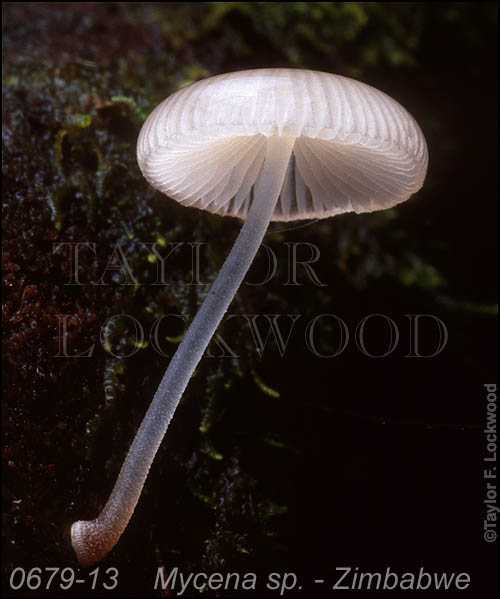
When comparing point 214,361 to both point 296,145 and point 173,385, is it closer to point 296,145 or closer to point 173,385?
point 173,385

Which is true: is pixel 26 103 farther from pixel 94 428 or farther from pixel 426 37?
pixel 426 37

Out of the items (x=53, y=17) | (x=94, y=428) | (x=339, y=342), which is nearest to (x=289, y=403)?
(x=339, y=342)

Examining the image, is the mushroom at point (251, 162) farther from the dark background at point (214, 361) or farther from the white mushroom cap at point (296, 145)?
the dark background at point (214, 361)

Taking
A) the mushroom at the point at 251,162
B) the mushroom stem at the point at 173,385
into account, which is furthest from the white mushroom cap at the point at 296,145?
the mushroom stem at the point at 173,385

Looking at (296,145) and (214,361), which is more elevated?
(296,145)

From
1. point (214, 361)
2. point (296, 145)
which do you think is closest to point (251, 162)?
point (296, 145)

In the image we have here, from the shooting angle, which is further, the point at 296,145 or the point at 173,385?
the point at 296,145

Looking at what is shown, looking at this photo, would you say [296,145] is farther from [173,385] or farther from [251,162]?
[173,385]
